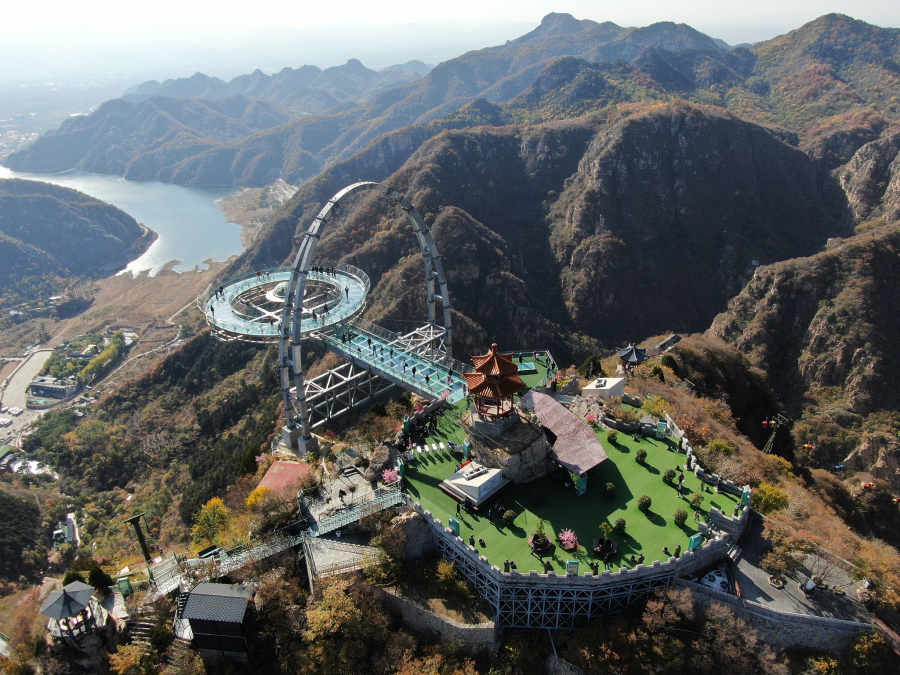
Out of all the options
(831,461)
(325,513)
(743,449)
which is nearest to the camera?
(325,513)

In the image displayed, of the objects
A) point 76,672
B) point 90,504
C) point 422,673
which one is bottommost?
point 90,504

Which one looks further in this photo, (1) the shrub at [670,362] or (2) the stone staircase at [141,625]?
(1) the shrub at [670,362]

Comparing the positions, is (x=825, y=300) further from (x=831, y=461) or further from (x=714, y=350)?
(x=714, y=350)

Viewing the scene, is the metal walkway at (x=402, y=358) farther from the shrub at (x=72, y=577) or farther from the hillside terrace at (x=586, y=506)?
the shrub at (x=72, y=577)

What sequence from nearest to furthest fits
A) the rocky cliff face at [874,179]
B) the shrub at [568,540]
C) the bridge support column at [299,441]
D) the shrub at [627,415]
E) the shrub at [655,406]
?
the shrub at [568,540] → the shrub at [627,415] → the shrub at [655,406] → the bridge support column at [299,441] → the rocky cliff face at [874,179]

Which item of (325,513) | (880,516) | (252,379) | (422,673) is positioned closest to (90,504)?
(252,379)

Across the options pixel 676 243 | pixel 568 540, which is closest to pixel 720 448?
pixel 568 540

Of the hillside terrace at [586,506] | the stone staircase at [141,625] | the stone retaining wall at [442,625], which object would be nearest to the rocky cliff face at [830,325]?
the hillside terrace at [586,506]
